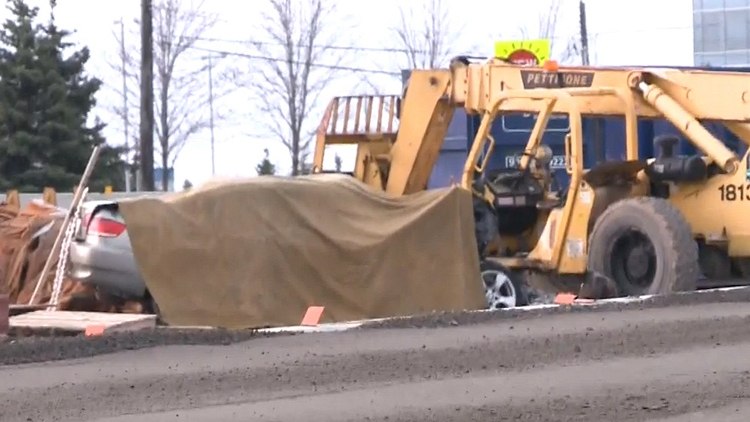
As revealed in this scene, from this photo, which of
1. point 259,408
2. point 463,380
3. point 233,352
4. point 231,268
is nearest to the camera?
point 259,408

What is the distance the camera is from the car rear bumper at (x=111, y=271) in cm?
1553

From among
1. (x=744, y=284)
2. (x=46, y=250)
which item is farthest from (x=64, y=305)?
(x=744, y=284)

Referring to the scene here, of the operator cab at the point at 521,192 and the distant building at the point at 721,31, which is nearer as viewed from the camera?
the operator cab at the point at 521,192

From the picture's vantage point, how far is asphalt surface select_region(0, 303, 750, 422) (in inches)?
367

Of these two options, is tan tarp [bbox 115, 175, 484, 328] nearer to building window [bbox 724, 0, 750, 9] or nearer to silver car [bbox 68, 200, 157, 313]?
silver car [bbox 68, 200, 157, 313]

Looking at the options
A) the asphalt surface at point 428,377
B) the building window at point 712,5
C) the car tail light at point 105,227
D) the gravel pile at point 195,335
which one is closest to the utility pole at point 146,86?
the car tail light at point 105,227

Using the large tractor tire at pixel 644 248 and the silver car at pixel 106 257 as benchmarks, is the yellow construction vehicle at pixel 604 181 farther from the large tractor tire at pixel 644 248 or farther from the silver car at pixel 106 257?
the silver car at pixel 106 257

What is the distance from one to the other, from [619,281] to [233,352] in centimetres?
634

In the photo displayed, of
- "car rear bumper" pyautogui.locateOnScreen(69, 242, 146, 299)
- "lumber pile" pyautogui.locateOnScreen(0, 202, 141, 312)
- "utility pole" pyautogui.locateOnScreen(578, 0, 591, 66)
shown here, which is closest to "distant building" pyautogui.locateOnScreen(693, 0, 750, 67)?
"utility pole" pyautogui.locateOnScreen(578, 0, 591, 66)

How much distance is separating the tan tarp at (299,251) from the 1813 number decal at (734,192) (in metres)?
3.06

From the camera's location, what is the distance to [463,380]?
1069 centimetres

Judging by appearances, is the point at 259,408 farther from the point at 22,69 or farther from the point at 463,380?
the point at 22,69

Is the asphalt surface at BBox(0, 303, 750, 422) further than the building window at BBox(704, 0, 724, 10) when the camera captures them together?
No

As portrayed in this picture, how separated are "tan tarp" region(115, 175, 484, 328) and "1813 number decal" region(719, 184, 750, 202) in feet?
10.0
